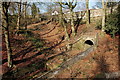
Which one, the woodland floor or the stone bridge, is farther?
the stone bridge

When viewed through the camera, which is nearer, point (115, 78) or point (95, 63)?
point (115, 78)

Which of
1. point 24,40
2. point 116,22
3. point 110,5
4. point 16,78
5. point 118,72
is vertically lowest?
point 16,78

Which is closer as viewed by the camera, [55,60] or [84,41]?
[55,60]

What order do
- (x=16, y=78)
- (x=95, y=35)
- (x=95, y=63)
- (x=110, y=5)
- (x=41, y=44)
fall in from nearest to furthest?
1. (x=16, y=78)
2. (x=95, y=63)
3. (x=95, y=35)
4. (x=41, y=44)
5. (x=110, y=5)

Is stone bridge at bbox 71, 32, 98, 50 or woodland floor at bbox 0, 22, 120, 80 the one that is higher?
stone bridge at bbox 71, 32, 98, 50

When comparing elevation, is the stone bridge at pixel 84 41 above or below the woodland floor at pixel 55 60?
above

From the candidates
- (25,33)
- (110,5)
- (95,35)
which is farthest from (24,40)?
(110,5)

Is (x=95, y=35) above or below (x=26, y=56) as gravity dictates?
above

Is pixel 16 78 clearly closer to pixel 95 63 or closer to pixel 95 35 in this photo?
pixel 95 63

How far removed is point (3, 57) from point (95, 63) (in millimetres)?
9220

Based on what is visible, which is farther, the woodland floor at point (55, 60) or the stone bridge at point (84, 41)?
the stone bridge at point (84, 41)

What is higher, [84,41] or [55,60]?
[84,41]

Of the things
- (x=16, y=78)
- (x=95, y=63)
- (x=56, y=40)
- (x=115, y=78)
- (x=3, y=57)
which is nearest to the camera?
(x=115, y=78)

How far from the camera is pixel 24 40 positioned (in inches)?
564
